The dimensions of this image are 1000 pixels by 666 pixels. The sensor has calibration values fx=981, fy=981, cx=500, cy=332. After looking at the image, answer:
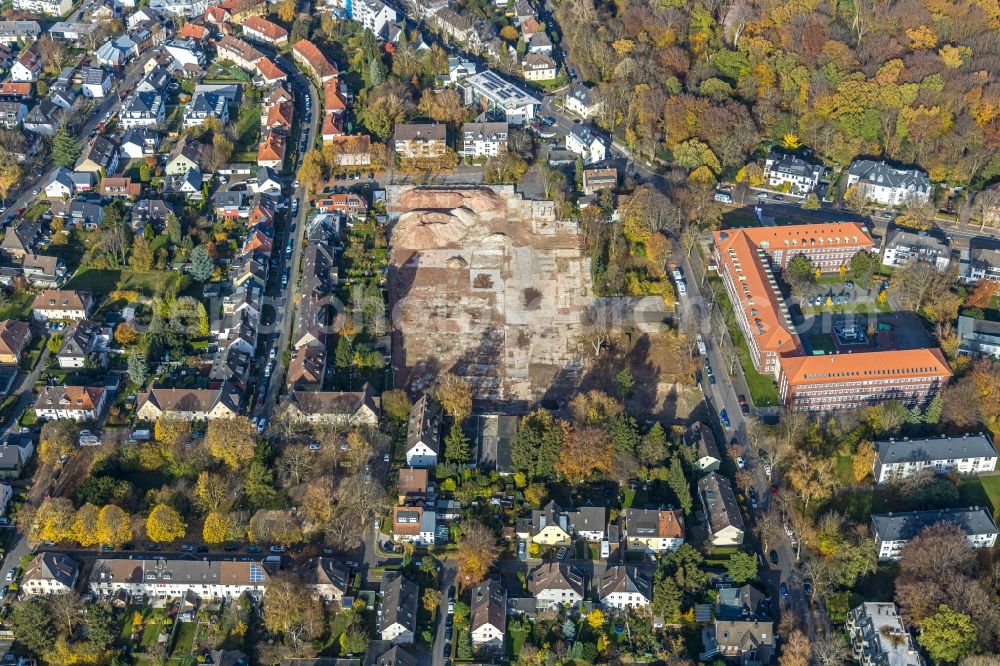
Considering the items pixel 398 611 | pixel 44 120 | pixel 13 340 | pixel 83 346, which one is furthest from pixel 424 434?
pixel 44 120

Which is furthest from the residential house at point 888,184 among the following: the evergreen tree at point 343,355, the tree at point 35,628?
the tree at point 35,628

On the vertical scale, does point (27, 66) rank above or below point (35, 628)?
above

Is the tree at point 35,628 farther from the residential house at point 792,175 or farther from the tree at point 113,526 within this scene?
the residential house at point 792,175

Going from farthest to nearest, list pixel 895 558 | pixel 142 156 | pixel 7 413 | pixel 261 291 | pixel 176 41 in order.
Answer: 1. pixel 176 41
2. pixel 142 156
3. pixel 261 291
4. pixel 7 413
5. pixel 895 558

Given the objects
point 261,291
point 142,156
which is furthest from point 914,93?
point 142,156

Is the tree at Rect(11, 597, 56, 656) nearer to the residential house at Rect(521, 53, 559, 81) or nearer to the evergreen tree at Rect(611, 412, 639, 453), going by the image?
the evergreen tree at Rect(611, 412, 639, 453)

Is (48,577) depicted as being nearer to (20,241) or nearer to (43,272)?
(43,272)

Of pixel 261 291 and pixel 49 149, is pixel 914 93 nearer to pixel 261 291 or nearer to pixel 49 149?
pixel 261 291
